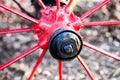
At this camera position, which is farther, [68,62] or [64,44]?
[68,62]

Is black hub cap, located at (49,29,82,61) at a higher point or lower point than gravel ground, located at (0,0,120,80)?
higher

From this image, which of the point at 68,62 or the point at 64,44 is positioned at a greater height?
the point at 64,44

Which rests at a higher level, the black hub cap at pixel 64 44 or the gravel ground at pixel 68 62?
the black hub cap at pixel 64 44

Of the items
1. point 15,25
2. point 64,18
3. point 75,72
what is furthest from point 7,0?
point 64,18

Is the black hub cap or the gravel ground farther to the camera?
the gravel ground
